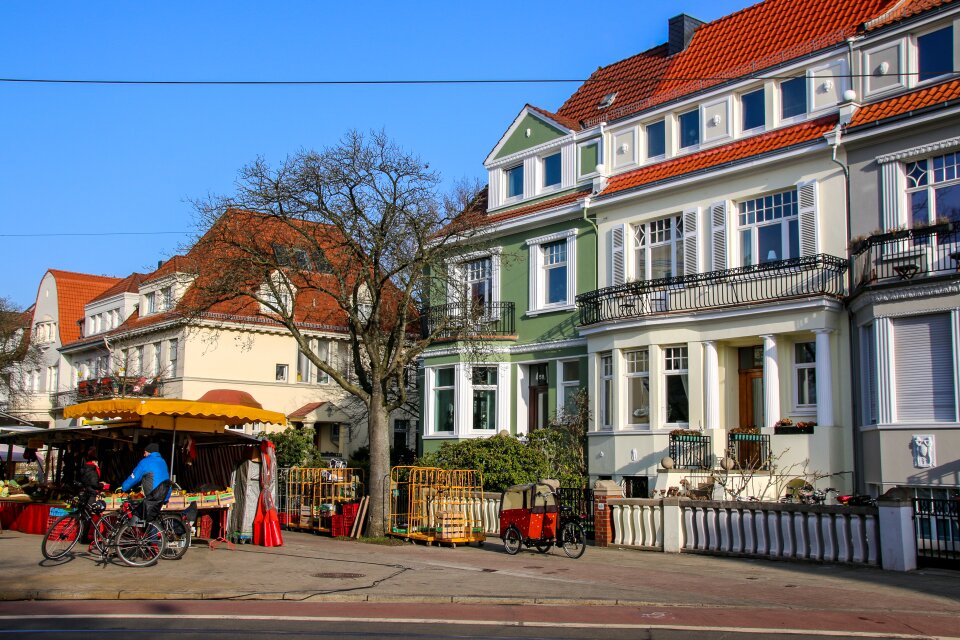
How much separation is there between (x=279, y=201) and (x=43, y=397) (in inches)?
1913

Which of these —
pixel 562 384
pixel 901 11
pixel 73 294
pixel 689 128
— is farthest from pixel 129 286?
pixel 901 11

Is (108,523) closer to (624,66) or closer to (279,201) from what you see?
(279,201)

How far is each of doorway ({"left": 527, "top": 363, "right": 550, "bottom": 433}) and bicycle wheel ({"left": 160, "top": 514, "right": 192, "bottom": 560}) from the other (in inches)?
567

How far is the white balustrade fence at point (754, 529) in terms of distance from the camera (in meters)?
16.5

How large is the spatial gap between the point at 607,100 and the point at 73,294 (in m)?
45.5

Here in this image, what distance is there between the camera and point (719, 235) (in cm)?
2456

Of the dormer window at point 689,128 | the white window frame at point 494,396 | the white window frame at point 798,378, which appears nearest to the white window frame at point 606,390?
the white window frame at point 494,396

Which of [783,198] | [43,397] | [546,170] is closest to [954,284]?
[783,198]

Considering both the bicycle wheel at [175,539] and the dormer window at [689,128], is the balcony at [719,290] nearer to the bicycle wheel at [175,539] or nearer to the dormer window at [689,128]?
the dormer window at [689,128]

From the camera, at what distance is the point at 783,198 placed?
23.7 m

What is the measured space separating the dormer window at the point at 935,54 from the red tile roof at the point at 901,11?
0.62m

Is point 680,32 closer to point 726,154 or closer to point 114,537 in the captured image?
point 726,154

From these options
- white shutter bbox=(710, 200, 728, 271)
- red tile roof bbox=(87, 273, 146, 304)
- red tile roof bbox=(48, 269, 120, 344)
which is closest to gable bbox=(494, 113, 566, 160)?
white shutter bbox=(710, 200, 728, 271)

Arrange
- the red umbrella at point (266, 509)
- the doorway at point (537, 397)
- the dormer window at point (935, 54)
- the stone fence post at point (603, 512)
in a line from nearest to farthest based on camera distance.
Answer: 1. the red umbrella at point (266, 509)
2. the stone fence post at point (603, 512)
3. the dormer window at point (935, 54)
4. the doorway at point (537, 397)
